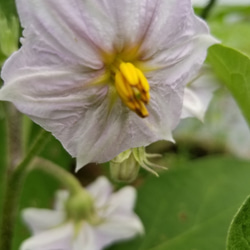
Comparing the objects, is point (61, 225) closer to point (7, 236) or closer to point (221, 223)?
point (7, 236)

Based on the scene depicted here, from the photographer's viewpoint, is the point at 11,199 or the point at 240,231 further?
the point at 11,199

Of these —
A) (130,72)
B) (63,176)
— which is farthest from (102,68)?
(63,176)

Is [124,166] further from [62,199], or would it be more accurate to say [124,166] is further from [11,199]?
[62,199]

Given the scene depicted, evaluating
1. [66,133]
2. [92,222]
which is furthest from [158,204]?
[66,133]

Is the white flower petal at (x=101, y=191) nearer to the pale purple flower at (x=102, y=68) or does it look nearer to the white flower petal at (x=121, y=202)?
the white flower petal at (x=121, y=202)

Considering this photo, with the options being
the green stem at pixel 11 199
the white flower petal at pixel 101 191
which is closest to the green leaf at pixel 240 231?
the green stem at pixel 11 199
